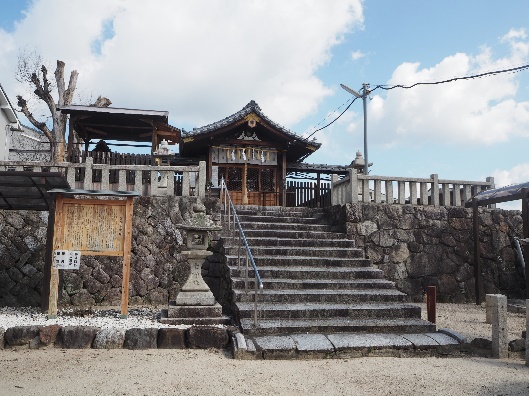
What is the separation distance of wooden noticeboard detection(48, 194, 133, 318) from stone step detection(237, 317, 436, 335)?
2.47m

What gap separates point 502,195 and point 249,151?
28.7 ft

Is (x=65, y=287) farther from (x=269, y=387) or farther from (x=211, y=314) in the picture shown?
(x=269, y=387)

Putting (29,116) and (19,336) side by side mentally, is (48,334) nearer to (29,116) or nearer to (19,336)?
(19,336)

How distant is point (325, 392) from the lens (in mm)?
4410

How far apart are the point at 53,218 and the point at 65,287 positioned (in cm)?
237

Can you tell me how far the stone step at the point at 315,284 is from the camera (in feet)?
24.6

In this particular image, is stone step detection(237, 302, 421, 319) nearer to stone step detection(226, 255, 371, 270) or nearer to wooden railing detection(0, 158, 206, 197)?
stone step detection(226, 255, 371, 270)

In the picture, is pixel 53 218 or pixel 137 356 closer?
pixel 137 356

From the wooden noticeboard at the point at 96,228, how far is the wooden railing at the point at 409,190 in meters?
5.82

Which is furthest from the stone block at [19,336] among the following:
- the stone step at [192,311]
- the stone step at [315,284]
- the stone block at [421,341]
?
the stone block at [421,341]

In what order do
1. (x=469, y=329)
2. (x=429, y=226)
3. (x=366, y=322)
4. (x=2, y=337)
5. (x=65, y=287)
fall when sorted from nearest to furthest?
(x=2, y=337) < (x=366, y=322) < (x=469, y=329) < (x=65, y=287) < (x=429, y=226)

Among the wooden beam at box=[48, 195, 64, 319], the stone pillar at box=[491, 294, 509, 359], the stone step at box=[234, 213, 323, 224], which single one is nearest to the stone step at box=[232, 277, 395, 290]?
the stone pillar at box=[491, 294, 509, 359]

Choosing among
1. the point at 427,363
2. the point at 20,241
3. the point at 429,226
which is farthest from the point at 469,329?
the point at 20,241

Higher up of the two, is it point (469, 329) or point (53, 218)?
point (53, 218)
